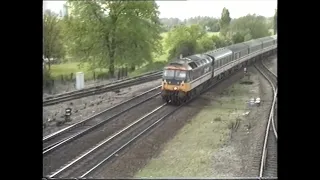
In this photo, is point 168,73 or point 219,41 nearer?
point 168,73

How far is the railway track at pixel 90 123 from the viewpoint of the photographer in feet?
10.6

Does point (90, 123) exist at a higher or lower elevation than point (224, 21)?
lower

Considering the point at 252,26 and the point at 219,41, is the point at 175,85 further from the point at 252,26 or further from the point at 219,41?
the point at 252,26

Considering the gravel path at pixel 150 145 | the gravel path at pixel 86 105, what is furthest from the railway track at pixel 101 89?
the gravel path at pixel 150 145

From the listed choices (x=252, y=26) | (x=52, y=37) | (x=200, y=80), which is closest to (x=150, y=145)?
(x=200, y=80)

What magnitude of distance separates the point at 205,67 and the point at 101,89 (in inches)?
37.5

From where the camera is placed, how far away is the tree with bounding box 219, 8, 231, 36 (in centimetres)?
340

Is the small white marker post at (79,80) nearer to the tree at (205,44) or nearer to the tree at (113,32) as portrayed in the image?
the tree at (113,32)

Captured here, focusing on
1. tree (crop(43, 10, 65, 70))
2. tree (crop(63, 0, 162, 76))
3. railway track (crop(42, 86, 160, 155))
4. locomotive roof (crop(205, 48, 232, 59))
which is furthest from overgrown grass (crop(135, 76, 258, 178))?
tree (crop(43, 10, 65, 70))

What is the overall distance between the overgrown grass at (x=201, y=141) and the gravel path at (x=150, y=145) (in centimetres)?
5

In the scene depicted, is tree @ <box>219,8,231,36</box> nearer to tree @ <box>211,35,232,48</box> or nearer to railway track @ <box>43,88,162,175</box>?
tree @ <box>211,35,232,48</box>

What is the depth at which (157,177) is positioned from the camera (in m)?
3.13

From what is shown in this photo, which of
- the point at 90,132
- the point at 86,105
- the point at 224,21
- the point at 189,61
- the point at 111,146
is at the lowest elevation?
the point at 111,146

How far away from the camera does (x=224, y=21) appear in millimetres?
3461
